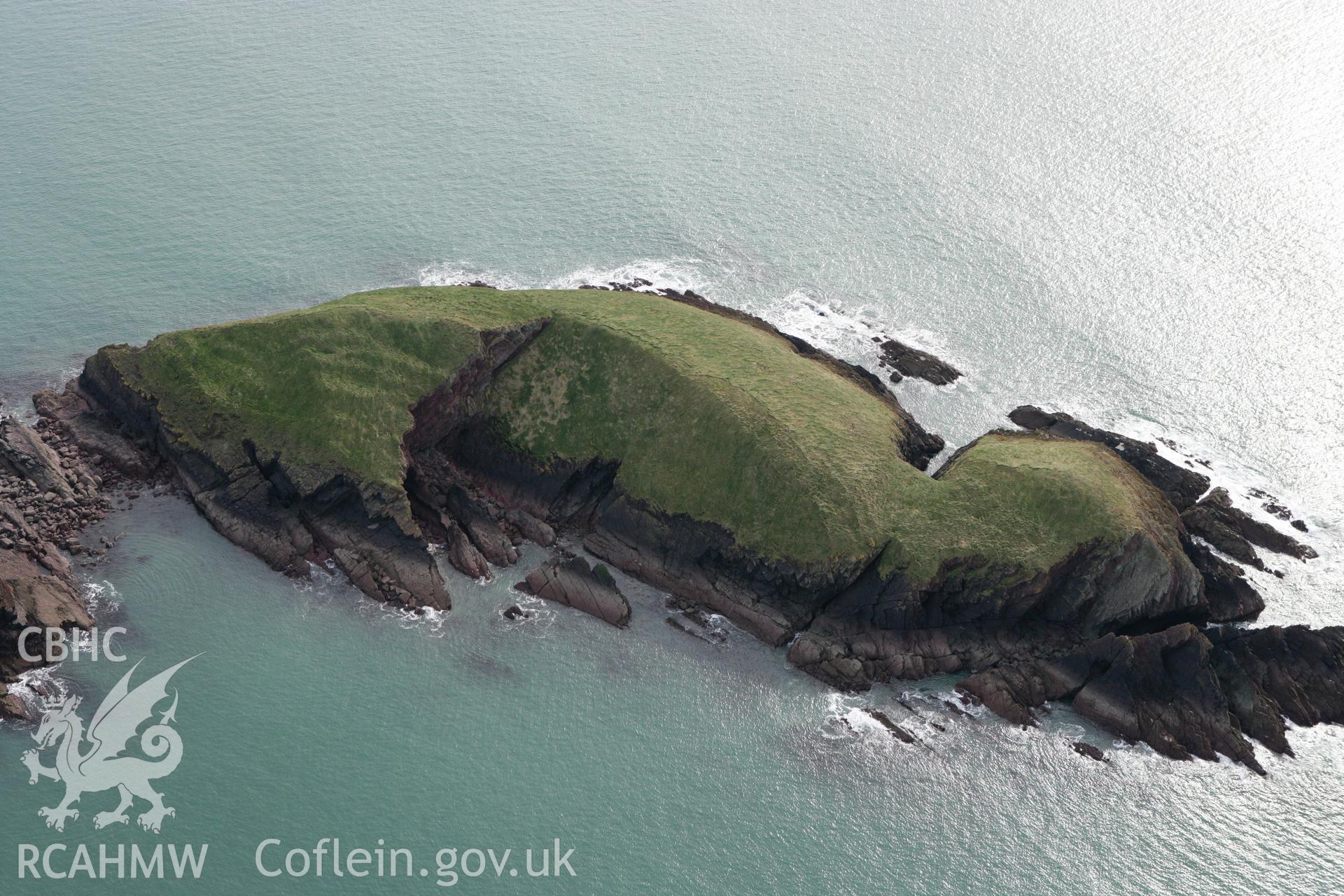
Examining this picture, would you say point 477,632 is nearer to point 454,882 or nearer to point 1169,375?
point 454,882

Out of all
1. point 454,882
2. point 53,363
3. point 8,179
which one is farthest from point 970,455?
point 8,179

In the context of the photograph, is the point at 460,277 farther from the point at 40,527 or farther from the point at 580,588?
the point at 40,527

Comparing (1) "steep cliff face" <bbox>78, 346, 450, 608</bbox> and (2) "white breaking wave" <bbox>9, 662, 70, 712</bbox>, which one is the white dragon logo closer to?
(2) "white breaking wave" <bbox>9, 662, 70, 712</bbox>

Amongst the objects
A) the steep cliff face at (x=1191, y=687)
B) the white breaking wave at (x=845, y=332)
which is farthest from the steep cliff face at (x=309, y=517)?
the white breaking wave at (x=845, y=332)

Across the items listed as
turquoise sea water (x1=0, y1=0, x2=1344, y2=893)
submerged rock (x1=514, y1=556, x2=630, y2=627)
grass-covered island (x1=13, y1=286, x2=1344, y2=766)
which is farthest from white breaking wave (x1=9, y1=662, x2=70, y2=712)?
submerged rock (x1=514, y1=556, x2=630, y2=627)

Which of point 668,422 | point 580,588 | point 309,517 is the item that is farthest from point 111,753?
point 668,422

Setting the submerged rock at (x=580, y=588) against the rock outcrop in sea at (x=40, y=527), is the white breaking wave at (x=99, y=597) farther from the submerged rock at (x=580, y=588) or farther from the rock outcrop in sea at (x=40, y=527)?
the submerged rock at (x=580, y=588)
